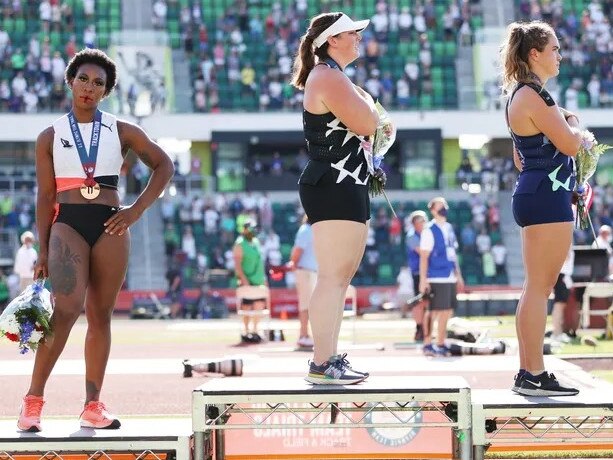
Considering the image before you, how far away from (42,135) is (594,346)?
37.9 ft

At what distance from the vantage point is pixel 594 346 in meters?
17.2

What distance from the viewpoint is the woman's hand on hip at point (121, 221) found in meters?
6.95

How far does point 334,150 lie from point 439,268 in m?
8.95

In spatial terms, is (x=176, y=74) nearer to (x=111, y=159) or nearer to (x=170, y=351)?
(x=170, y=351)

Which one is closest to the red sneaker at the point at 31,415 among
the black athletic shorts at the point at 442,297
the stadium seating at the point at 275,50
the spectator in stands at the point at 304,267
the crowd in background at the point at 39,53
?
the black athletic shorts at the point at 442,297

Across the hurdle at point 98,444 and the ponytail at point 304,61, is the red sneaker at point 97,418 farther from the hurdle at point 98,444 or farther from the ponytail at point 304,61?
the ponytail at point 304,61

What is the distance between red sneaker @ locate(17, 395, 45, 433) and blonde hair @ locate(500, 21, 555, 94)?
9.92 feet

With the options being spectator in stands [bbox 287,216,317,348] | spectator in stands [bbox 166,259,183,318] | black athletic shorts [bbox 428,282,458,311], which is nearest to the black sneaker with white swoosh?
black athletic shorts [bbox 428,282,458,311]

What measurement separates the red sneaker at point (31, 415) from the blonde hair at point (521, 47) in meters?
3.02

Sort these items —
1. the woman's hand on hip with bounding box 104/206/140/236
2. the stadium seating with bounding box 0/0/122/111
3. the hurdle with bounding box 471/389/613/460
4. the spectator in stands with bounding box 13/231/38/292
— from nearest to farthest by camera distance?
the hurdle with bounding box 471/389/613/460, the woman's hand on hip with bounding box 104/206/140/236, the spectator in stands with bounding box 13/231/38/292, the stadium seating with bounding box 0/0/122/111

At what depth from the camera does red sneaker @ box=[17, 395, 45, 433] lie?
264 inches

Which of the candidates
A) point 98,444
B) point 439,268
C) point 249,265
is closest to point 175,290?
point 249,265

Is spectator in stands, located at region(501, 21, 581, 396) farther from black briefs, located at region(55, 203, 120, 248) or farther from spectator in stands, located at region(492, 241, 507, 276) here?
spectator in stands, located at region(492, 241, 507, 276)

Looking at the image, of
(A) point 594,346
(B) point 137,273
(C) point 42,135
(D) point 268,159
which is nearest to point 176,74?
(D) point 268,159
